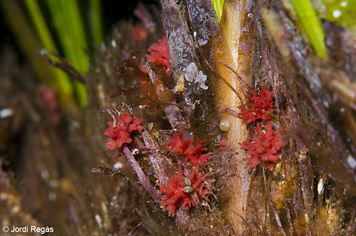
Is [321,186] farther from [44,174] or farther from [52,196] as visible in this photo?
[44,174]

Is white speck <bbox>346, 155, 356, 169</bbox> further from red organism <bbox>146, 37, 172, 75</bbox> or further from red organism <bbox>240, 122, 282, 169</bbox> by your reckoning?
red organism <bbox>146, 37, 172, 75</bbox>

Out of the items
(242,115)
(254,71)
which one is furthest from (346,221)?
(254,71)

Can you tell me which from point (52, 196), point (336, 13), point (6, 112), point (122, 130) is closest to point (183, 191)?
point (122, 130)

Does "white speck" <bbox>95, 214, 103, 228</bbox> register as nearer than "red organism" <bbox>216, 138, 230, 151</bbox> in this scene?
No

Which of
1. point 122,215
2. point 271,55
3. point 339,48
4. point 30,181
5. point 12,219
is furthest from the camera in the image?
point 30,181

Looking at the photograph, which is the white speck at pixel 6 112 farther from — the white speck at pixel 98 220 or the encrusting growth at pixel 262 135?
the encrusting growth at pixel 262 135

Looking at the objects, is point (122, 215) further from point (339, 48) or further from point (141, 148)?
Answer: point (339, 48)

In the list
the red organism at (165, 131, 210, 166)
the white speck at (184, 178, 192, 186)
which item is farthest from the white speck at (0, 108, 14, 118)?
the white speck at (184, 178, 192, 186)
